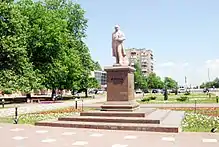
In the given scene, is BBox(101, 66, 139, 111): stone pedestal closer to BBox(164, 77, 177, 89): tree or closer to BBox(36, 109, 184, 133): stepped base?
BBox(36, 109, 184, 133): stepped base

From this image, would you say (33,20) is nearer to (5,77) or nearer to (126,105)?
(5,77)

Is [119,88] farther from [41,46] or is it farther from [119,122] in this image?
[41,46]

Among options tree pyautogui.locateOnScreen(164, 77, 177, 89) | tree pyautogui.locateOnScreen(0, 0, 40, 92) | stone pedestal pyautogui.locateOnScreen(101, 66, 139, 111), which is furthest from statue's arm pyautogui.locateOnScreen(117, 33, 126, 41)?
tree pyautogui.locateOnScreen(164, 77, 177, 89)

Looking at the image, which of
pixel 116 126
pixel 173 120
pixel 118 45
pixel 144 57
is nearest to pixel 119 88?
pixel 118 45

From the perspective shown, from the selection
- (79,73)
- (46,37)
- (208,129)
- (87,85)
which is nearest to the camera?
(208,129)

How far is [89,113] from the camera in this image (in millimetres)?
15930

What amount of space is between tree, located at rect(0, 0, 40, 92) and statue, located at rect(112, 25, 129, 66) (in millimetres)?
15484

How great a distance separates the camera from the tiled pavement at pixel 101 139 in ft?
31.8

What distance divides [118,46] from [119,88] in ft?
8.85

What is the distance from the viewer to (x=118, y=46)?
1758cm

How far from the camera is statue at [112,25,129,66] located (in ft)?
57.4

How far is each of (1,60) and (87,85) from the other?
25.6m

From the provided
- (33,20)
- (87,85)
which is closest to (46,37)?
(33,20)

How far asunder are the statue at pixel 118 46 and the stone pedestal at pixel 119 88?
965 mm
